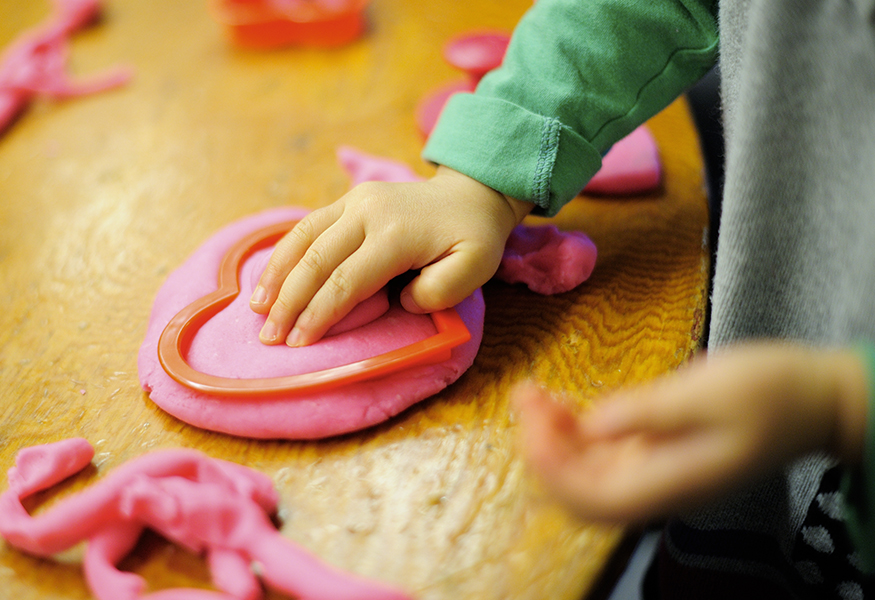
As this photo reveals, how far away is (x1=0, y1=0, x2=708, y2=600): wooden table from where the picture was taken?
0.37m

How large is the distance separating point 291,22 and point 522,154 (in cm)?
57

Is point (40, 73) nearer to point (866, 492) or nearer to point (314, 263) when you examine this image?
point (314, 263)

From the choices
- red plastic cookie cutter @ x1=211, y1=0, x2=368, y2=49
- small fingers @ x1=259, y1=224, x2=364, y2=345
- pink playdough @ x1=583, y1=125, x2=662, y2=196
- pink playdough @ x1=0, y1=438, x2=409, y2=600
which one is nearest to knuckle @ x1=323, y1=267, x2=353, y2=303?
small fingers @ x1=259, y1=224, x2=364, y2=345

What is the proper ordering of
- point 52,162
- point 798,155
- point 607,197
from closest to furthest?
point 798,155 < point 607,197 < point 52,162

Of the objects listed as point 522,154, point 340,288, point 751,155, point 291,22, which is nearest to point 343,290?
point 340,288

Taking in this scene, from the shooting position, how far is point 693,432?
0.26m

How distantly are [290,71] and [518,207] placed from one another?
51 cm

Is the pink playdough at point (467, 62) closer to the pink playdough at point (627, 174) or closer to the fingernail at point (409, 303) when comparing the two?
the pink playdough at point (627, 174)

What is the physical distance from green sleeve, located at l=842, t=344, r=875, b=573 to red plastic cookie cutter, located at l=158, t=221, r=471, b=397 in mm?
239

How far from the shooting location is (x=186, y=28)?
0.97 metres

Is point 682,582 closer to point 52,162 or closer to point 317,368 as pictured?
point 317,368

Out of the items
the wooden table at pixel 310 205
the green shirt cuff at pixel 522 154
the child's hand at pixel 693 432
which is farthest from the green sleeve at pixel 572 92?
Answer: the child's hand at pixel 693 432

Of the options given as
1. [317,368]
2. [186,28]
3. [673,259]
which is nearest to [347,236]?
[317,368]

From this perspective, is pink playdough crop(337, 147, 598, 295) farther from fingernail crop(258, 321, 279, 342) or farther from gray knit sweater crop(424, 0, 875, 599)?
fingernail crop(258, 321, 279, 342)
